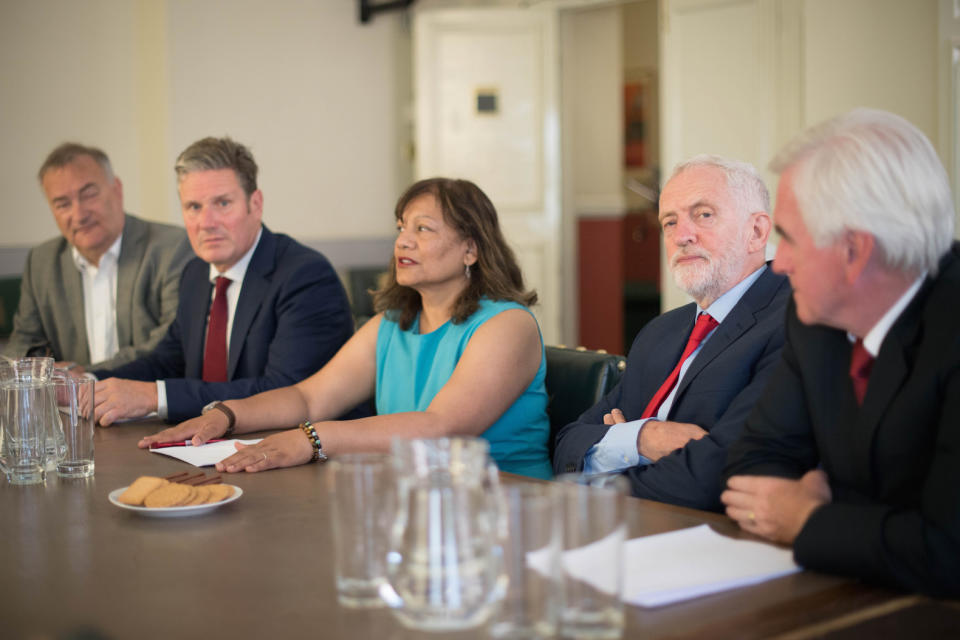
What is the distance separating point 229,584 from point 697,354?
121cm

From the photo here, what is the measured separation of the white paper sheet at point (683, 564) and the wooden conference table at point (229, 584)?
0.02 m

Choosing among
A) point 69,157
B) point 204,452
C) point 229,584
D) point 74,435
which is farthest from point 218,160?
point 229,584

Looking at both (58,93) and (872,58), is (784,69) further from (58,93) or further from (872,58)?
(58,93)

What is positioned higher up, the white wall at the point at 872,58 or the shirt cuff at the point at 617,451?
the white wall at the point at 872,58

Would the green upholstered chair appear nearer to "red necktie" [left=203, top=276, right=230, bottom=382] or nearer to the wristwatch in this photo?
the wristwatch

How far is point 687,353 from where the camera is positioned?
221 cm

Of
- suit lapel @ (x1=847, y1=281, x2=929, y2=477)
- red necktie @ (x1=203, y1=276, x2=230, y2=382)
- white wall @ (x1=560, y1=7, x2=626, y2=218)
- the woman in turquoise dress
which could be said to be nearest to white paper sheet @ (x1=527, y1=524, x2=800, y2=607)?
suit lapel @ (x1=847, y1=281, x2=929, y2=477)

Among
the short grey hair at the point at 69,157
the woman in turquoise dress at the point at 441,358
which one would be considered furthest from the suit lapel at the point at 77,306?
the woman in turquoise dress at the point at 441,358

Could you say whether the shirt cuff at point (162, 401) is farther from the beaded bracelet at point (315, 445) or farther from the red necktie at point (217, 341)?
the beaded bracelet at point (315, 445)

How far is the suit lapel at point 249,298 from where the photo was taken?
300 centimetres

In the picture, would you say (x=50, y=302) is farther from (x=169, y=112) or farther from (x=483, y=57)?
(x=483, y=57)

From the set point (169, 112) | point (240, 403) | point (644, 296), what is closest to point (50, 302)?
point (240, 403)

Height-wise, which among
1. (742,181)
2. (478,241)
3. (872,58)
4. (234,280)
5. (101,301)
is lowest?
(101,301)

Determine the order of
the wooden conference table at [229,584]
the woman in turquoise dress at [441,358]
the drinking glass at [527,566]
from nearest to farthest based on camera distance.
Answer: the drinking glass at [527,566] < the wooden conference table at [229,584] < the woman in turquoise dress at [441,358]
